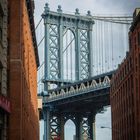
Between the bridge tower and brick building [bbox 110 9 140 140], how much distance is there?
5051 centimetres

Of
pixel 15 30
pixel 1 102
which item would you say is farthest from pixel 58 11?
pixel 1 102

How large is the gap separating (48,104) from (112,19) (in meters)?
32.3

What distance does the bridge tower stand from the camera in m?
172

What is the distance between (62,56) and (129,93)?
77038 mm

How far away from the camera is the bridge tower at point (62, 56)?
566 ft

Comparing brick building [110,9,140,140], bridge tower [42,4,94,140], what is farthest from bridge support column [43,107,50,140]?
brick building [110,9,140,140]

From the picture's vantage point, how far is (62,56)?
17575cm

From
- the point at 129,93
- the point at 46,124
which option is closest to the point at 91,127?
the point at 46,124

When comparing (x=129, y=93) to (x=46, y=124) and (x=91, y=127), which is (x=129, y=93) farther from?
(x=91, y=127)

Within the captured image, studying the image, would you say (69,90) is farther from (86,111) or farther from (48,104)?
(86,111)

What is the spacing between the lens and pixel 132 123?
96.6m

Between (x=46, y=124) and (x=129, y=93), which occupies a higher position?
(x=129, y=93)

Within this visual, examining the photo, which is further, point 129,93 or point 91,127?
point 91,127

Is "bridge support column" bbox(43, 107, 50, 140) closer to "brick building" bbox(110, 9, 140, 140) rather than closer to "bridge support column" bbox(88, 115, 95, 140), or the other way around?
"bridge support column" bbox(88, 115, 95, 140)
